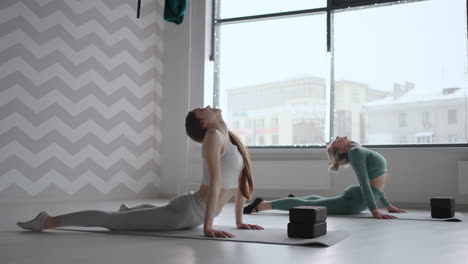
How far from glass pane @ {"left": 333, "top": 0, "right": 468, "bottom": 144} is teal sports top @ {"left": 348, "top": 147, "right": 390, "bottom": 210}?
68.8 inches

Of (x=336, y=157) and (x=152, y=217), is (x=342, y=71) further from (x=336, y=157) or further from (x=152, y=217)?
(x=152, y=217)

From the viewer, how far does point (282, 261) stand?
2105mm

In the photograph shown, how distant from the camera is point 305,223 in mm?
2711

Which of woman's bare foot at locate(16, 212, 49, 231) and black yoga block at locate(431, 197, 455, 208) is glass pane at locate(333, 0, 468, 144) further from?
woman's bare foot at locate(16, 212, 49, 231)

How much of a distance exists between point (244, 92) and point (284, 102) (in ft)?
1.88

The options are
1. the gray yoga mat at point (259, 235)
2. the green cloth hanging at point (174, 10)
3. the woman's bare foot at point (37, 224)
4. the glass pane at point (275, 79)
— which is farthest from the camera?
the glass pane at point (275, 79)

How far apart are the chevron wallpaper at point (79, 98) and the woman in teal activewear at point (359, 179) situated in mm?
2317

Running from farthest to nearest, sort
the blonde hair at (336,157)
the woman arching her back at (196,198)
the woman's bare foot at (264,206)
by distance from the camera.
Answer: the woman's bare foot at (264,206) → the blonde hair at (336,157) → the woman arching her back at (196,198)

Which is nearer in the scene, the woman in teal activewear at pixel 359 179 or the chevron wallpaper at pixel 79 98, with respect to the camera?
the woman in teal activewear at pixel 359 179

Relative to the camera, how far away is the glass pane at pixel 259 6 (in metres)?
6.52

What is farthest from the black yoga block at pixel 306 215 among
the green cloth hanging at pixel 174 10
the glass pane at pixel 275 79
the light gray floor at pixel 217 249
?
the glass pane at pixel 275 79

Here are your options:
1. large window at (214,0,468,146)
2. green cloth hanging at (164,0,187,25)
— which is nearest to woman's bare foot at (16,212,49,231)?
green cloth hanging at (164,0,187,25)

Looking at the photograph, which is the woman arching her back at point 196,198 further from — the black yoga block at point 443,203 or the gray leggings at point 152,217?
the black yoga block at point 443,203

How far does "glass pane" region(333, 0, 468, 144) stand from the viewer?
577 cm
